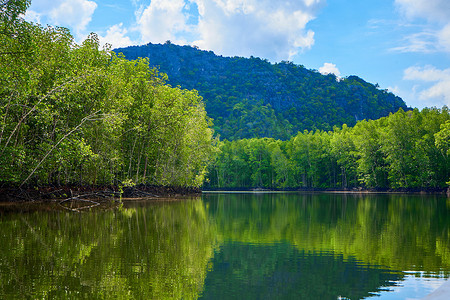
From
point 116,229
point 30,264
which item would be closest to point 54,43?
point 116,229

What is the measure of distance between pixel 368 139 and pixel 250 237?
89031mm

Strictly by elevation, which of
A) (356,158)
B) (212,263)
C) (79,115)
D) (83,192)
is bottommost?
Answer: (212,263)

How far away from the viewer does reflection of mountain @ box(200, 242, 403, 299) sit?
7.90 m

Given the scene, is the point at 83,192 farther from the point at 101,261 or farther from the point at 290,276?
the point at 290,276

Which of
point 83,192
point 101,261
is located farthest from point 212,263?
point 83,192

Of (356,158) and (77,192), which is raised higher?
(356,158)

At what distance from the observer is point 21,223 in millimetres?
17578

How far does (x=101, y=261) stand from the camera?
1014 cm

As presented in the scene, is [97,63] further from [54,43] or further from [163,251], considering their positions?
[163,251]

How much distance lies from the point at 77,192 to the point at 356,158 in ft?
294

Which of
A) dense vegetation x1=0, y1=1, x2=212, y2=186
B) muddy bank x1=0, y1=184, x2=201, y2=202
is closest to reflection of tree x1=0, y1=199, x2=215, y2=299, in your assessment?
dense vegetation x1=0, y1=1, x2=212, y2=186

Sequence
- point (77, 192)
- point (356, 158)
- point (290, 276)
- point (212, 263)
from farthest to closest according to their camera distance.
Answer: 1. point (356, 158)
2. point (77, 192)
3. point (212, 263)
4. point (290, 276)

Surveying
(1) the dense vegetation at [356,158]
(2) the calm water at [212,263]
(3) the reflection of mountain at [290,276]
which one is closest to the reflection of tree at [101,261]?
(2) the calm water at [212,263]

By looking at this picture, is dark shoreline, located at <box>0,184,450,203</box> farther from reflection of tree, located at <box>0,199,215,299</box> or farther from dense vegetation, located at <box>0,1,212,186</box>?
reflection of tree, located at <box>0,199,215,299</box>
